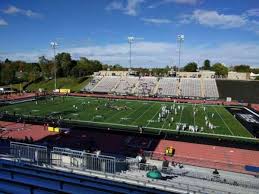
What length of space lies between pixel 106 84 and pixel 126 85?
5.28 m

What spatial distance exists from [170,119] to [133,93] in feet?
96.3

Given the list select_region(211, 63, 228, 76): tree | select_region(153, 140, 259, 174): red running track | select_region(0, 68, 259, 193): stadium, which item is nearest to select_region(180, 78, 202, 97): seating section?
select_region(0, 68, 259, 193): stadium

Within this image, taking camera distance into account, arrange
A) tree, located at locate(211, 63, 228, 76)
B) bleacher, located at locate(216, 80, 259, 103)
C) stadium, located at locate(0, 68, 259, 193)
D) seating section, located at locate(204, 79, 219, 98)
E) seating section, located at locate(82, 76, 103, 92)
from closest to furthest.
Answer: stadium, located at locate(0, 68, 259, 193) < bleacher, located at locate(216, 80, 259, 103) < seating section, located at locate(204, 79, 219, 98) < seating section, located at locate(82, 76, 103, 92) < tree, located at locate(211, 63, 228, 76)

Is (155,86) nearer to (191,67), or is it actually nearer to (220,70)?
(191,67)

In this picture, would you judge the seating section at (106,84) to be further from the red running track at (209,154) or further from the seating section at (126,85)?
the red running track at (209,154)

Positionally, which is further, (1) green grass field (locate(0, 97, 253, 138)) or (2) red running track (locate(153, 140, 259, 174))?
(1) green grass field (locate(0, 97, 253, 138))

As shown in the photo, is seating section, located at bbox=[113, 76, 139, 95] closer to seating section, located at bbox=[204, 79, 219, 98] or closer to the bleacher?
seating section, located at bbox=[204, 79, 219, 98]

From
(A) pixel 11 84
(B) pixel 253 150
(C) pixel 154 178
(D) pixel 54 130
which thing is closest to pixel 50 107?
(D) pixel 54 130

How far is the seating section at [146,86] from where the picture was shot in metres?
65.2

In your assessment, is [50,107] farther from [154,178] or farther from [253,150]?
[154,178]

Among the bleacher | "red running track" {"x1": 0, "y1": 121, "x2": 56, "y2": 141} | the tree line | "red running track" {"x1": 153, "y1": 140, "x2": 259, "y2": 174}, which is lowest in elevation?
"red running track" {"x1": 153, "y1": 140, "x2": 259, "y2": 174}

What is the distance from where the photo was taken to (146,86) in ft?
228

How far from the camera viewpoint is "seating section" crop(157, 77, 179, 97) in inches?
2539

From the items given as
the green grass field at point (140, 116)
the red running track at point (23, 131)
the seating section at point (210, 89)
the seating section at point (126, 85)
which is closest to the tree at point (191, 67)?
the seating section at point (210, 89)
